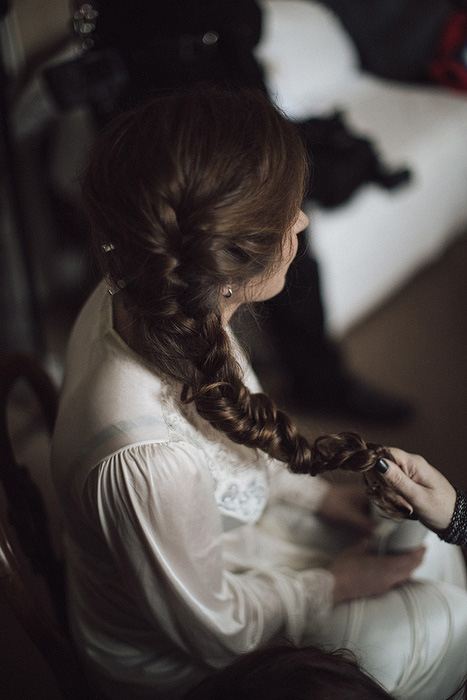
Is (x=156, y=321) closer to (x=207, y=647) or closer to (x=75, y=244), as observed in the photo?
(x=207, y=647)

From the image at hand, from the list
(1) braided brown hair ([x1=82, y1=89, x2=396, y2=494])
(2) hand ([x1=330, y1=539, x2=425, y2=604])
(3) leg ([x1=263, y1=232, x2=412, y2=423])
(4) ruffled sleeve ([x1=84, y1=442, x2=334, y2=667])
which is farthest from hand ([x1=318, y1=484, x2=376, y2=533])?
(3) leg ([x1=263, y1=232, x2=412, y2=423])

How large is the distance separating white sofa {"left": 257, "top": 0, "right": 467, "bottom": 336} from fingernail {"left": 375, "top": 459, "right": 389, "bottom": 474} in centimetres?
104

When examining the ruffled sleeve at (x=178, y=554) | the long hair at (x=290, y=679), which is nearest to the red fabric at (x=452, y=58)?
the ruffled sleeve at (x=178, y=554)

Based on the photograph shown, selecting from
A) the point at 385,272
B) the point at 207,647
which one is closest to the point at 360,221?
the point at 385,272

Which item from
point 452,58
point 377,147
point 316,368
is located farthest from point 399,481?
point 452,58

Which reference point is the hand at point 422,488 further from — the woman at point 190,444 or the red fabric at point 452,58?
the red fabric at point 452,58

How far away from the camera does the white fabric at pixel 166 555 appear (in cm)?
64

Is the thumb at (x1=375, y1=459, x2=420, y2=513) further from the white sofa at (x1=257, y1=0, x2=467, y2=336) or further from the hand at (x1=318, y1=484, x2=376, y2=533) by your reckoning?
the white sofa at (x1=257, y1=0, x2=467, y2=336)

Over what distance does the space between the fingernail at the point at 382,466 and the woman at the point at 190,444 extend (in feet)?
0.28

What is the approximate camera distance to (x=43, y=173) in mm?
2111

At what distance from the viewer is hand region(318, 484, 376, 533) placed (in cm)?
93

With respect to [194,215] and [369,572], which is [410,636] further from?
[194,215]

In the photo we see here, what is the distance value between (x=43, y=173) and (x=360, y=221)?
3.87ft

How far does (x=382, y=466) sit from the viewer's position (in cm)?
68
